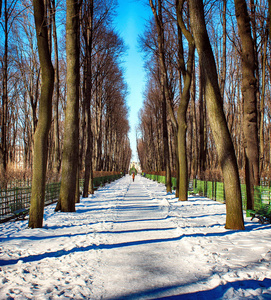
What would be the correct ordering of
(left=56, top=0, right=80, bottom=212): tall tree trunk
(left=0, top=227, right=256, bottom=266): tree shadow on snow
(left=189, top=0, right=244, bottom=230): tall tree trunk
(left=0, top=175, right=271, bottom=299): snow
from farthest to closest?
(left=56, top=0, right=80, bottom=212): tall tree trunk < (left=189, top=0, right=244, bottom=230): tall tree trunk < (left=0, top=227, right=256, bottom=266): tree shadow on snow < (left=0, top=175, right=271, bottom=299): snow

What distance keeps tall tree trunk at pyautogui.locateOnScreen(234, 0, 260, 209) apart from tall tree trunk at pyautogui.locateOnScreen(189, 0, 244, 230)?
5.56 feet

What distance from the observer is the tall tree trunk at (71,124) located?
10492 millimetres

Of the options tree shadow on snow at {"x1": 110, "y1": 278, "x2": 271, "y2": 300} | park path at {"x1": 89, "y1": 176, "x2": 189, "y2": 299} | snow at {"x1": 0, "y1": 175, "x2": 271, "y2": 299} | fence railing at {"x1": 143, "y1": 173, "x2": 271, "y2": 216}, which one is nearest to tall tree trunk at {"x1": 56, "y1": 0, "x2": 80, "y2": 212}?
snow at {"x1": 0, "y1": 175, "x2": 271, "y2": 299}

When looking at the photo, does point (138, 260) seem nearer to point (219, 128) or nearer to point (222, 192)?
point (219, 128)

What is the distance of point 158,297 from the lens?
10.8ft

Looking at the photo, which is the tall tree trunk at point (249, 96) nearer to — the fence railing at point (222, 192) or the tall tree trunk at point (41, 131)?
the fence railing at point (222, 192)

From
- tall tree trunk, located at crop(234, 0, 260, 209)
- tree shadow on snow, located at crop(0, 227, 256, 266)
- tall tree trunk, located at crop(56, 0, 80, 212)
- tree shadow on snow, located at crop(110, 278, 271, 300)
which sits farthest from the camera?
tall tree trunk, located at crop(56, 0, 80, 212)

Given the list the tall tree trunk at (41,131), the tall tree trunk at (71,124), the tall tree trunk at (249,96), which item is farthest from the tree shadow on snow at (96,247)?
the tall tree trunk at (71,124)

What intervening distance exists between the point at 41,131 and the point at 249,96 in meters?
6.26

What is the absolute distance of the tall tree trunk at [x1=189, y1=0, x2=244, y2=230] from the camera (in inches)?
284

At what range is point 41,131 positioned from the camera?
7680mm

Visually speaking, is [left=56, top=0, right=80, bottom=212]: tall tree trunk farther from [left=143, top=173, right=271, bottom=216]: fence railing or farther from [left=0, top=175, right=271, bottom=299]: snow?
[left=143, top=173, right=271, bottom=216]: fence railing

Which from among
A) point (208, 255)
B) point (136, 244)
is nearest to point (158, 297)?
point (208, 255)

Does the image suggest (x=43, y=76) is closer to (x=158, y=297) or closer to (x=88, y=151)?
(x=158, y=297)
